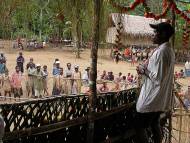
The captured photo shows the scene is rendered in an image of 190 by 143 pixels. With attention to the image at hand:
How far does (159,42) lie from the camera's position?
4340mm

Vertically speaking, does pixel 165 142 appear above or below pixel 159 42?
below

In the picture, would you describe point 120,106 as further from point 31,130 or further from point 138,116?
point 31,130

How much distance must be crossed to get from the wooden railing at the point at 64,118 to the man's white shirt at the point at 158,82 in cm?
65

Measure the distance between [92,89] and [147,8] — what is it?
4.08 meters

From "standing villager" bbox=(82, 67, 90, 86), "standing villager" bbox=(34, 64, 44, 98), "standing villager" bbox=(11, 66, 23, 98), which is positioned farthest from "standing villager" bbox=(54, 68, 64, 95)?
"standing villager" bbox=(11, 66, 23, 98)

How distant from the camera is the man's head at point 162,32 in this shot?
4.29 metres

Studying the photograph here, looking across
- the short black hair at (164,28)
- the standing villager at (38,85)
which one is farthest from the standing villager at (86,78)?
the short black hair at (164,28)

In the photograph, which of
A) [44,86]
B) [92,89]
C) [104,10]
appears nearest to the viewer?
[92,89]

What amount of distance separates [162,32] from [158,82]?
0.49 meters

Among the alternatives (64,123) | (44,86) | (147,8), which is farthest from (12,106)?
(44,86)

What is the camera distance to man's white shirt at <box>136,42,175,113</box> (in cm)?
423

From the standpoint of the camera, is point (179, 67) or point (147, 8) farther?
point (179, 67)

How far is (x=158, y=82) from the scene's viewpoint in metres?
4.26

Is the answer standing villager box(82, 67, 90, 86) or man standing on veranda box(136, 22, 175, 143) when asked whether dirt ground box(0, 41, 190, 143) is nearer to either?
standing villager box(82, 67, 90, 86)
